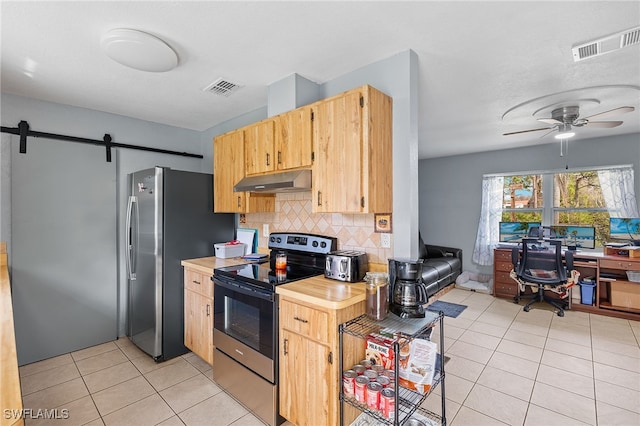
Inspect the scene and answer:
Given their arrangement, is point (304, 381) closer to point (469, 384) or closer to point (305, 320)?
point (305, 320)

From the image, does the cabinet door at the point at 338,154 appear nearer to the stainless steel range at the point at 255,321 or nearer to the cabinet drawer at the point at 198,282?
the stainless steel range at the point at 255,321

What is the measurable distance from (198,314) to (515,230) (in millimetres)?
5276

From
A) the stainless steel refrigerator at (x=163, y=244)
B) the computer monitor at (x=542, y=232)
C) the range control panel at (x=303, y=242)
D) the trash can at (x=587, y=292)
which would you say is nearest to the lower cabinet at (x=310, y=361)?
the range control panel at (x=303, y=242)

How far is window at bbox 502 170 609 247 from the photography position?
4.64m

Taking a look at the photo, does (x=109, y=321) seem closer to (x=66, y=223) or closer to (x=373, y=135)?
(x=66, y=223)

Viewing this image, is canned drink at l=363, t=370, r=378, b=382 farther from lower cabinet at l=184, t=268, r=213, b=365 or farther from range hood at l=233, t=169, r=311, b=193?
lower cabinet at l=184, t=268, r=213, b=365

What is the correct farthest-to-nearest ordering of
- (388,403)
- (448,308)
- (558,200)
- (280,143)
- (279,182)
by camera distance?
(558,200), (448,308), (280,143), (279,182), (388,403)

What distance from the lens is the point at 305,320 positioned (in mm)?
1725

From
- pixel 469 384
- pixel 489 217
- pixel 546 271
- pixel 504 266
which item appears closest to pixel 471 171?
pixel 489 217

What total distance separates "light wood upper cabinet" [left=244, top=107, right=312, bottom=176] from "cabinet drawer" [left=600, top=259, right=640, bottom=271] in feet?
14.8

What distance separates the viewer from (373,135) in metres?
1.92

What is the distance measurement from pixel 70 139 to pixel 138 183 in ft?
2.70

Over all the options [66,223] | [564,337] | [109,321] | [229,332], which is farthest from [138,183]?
[564,337]

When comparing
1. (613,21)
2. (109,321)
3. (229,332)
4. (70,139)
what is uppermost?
(613,21)
